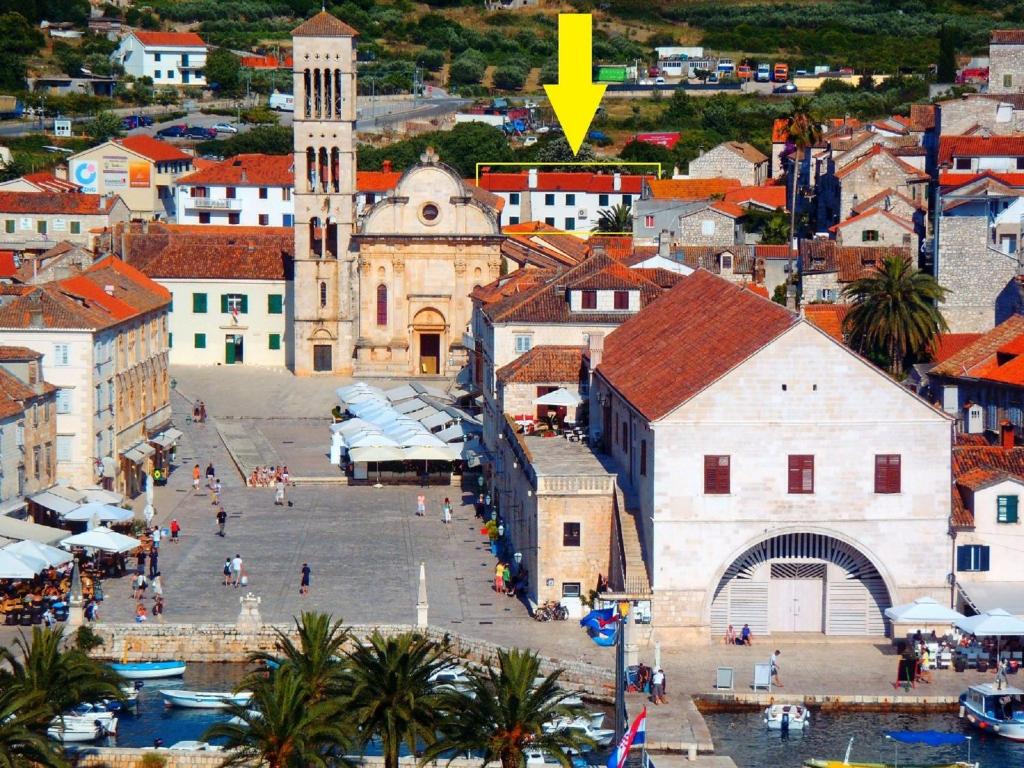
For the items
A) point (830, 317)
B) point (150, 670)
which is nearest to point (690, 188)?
point (830, 317)

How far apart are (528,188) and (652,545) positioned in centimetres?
8587

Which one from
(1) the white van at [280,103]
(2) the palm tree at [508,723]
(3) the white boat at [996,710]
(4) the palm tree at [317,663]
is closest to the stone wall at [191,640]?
(4) the palm tree at [317,663]

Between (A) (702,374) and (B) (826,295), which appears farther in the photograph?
(B) (826,295)

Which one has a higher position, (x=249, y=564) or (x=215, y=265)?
(x=215, y=265)

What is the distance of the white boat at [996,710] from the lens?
5141cm

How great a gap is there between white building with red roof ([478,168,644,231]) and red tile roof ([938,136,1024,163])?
3415 cm

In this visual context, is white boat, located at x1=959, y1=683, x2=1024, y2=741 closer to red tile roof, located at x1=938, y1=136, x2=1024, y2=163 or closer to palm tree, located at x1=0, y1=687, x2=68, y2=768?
palm tree, located at x1=0, y1=687, x2=68, y2=768

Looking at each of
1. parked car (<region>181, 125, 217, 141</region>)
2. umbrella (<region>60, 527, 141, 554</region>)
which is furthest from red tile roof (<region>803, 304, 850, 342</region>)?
parked car (<region>181, 125, 217, 141</region>)

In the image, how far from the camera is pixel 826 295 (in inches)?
3720

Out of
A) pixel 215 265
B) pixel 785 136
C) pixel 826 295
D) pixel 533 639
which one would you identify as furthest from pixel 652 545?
pixel 785 136

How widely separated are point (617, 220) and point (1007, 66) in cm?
2359

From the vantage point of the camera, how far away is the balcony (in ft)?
463

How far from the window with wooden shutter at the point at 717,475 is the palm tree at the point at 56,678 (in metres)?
16.7

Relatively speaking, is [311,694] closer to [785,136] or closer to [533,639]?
[533,639]
